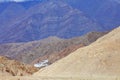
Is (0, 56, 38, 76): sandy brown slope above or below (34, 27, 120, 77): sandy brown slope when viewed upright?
below

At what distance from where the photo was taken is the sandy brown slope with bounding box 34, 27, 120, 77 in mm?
54722

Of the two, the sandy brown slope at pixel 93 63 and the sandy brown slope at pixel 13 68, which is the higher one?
the sandy brown slope at pixel 93 63

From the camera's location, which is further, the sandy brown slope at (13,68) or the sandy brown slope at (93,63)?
the sandy brown slope at (13,68)

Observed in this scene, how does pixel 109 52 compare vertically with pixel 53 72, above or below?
above

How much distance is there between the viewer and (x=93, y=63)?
5622 centimetres

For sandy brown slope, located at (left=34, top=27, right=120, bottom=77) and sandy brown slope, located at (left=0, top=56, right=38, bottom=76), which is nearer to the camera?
sandy brown slope, located at (left=34, top=27, right=120, bottom=77)

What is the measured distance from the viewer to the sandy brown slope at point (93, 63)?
54.7m

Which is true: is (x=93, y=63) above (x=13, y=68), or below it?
above

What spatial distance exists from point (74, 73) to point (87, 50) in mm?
6056

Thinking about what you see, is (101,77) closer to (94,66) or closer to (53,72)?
(94,66)

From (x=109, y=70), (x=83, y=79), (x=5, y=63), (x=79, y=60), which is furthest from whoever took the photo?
(x=5, y=63)

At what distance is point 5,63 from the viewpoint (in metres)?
A: 115

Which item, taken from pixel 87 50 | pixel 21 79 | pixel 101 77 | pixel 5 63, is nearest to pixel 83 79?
pixel 101 77

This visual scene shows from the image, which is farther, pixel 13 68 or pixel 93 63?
pixel 13 68
